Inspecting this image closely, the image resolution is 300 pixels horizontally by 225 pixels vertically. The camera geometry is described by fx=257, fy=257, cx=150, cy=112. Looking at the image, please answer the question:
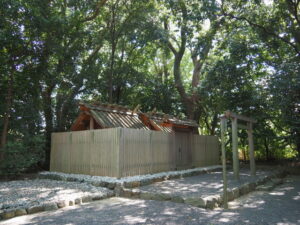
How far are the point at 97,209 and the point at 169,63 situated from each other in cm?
2047

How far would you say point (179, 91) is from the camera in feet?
63.2

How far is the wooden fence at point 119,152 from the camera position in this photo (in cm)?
938

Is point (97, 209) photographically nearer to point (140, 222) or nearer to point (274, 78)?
point (140, 222)

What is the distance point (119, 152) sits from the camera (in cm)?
913

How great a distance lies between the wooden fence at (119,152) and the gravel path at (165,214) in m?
2.54

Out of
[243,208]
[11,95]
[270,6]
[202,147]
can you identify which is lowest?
[243,208]

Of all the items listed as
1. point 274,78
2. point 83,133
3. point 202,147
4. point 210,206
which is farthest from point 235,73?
point 210,206

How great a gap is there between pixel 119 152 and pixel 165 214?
4.01 meters

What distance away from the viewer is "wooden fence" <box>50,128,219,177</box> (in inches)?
369

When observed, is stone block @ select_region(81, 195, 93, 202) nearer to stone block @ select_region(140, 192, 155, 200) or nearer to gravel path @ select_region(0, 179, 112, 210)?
gravel path @ select_region(0, 179, 112, 210)

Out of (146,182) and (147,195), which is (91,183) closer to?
(146,182)

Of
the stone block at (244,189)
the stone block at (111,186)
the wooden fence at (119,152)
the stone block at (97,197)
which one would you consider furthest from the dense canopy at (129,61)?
the stone block at (97,197)

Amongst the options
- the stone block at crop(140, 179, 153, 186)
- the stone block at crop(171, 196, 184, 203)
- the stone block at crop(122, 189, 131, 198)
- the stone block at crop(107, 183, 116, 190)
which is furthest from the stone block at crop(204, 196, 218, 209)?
the stone block at crop(107, 183, 116, 190)

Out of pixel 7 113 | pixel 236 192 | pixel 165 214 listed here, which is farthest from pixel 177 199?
pixel 7 113
